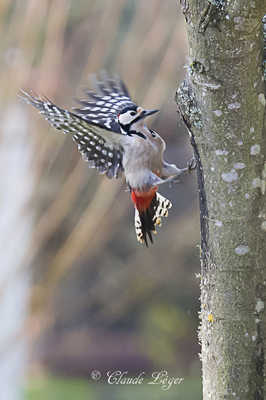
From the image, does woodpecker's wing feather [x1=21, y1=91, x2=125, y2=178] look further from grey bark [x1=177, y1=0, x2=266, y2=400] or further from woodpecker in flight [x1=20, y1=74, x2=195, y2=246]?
grey bark [x1=177, y1=0, x2=266, y2=400]

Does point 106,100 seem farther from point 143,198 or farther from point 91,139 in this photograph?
point 143,198

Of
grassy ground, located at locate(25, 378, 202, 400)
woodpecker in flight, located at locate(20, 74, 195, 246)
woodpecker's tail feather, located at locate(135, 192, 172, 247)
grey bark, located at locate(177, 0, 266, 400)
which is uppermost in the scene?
grassy ground, located at locate(25, 378, 202, 400)

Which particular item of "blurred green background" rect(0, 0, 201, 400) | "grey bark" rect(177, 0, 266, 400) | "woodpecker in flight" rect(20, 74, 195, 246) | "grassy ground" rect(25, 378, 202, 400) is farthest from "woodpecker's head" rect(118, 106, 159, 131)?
"grassy ground" rect(25, 378, 202, 400)

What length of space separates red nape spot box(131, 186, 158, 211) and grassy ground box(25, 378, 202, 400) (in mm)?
6158

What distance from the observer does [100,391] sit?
875 cm

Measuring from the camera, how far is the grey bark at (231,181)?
1.42 m

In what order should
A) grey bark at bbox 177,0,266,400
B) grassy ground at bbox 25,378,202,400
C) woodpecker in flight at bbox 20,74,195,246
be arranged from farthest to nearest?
grassy ground at bbox 25,378,202,400 < woodpecker in flight at bbox 20,74,195,246 < grey bark at bbox 177,0,266,400

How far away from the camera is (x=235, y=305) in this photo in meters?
1.47

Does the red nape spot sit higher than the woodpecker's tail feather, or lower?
higher

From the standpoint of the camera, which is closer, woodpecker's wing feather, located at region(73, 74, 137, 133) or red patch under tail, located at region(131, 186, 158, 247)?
red patch under tail, located at region(131, 186, 158, 247)

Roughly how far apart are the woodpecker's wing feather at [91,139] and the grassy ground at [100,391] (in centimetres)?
627

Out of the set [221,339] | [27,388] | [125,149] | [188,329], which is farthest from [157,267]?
[221,339]

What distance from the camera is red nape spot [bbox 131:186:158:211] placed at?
230 centimetres

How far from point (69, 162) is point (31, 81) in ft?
3.23
